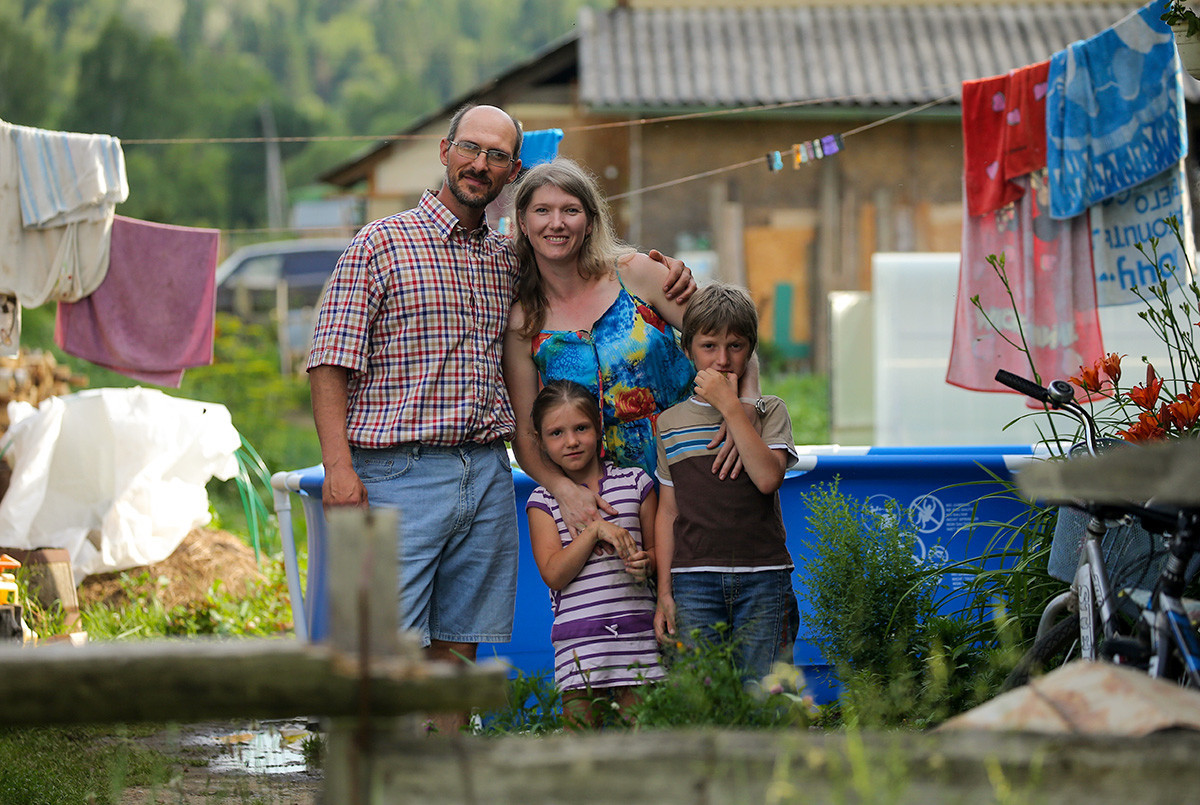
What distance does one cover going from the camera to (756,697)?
8.34 ft

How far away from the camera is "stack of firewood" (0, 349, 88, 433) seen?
22.1 feet

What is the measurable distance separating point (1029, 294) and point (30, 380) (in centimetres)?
536

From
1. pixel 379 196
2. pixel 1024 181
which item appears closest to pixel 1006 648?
pixel 1024 181

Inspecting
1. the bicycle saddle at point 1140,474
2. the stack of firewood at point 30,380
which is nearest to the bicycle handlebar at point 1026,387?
the bicycle saddle at point 1140,474

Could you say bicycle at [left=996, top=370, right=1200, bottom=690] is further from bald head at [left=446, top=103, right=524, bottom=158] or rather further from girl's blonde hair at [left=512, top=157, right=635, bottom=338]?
bald head at [left=446, top=103, right=524, bottom=158]

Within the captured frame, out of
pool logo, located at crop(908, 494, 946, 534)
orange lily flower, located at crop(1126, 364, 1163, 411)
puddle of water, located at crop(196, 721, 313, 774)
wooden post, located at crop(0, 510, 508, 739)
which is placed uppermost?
orange lily flower, located at crop(1126, 364, 1163, 411)

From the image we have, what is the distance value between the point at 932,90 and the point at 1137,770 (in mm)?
11569

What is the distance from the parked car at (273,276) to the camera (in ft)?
54.2

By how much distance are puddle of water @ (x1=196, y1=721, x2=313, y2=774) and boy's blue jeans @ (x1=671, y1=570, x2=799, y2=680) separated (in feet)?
4.99

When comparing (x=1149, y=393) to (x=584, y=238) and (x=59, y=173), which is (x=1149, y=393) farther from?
(x=59, y=173)

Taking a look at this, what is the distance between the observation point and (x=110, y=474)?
5875 mm

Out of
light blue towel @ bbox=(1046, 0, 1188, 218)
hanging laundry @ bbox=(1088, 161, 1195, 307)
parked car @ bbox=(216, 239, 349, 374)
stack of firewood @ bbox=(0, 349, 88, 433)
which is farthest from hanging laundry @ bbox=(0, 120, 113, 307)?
parked car @ bbox=(216, 239, 349, 374)

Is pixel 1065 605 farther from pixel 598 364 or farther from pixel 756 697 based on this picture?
pixel 598 364

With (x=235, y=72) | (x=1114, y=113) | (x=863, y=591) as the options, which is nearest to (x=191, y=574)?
(x=863, y=591)
